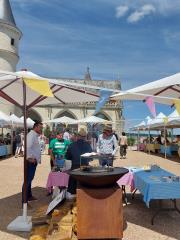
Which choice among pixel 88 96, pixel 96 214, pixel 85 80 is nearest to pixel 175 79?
pixel 88 96

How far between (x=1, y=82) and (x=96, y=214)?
309cm

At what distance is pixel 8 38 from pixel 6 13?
3.37 meters

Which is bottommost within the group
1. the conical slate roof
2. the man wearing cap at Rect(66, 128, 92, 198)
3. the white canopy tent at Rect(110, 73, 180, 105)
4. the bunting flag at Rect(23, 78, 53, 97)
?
the man wearing cap at Rect(66, 128, 92, 198)

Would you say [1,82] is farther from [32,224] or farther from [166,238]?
[166,238]

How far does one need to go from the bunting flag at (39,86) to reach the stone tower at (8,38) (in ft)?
150

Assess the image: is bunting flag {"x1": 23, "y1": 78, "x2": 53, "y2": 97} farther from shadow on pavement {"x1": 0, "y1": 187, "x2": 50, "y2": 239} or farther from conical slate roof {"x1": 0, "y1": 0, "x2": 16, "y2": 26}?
conical slate roof {"x1": 0, "y1": 0, "x2": 16, "y2": 26}

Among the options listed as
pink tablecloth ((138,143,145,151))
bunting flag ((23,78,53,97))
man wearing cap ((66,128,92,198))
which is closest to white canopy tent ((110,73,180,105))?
man wearing cap ((66,128,92,198))

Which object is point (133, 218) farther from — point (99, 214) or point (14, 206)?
point (14, 206)

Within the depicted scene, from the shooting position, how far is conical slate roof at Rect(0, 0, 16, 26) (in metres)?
48.5

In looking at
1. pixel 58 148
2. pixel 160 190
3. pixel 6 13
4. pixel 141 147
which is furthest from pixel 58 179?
pixel 6 13

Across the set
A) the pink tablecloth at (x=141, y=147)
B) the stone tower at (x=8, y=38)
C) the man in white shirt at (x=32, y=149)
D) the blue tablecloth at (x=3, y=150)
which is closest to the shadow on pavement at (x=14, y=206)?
the man in white shirt at (x=32, y=149)

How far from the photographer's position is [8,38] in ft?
162

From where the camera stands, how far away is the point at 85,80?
82.9 metres

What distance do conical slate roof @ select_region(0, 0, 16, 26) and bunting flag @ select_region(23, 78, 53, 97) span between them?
152ft
